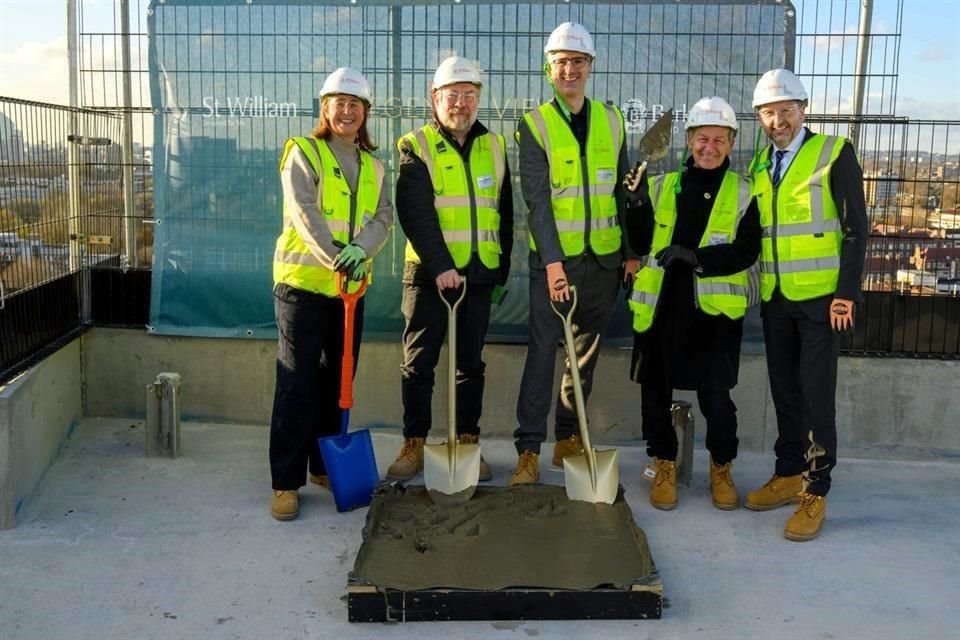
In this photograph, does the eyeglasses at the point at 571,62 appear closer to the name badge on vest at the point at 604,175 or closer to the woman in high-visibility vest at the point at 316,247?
the name badge on vest at the point at 604,175

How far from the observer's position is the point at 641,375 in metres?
4.57

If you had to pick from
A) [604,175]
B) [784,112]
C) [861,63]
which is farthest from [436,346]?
[861,63]

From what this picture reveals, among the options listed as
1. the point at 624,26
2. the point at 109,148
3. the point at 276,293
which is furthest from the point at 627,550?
the point at 109,148

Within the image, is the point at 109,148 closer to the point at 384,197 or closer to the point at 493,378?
the point at 384,197

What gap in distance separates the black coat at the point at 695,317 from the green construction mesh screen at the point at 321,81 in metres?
1.02

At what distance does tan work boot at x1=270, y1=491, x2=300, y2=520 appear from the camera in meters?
4.32

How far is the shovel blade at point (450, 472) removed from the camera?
14.3ft

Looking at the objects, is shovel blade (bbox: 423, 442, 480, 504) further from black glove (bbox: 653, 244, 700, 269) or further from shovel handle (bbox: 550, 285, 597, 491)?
black glove (bbox: 653, 244, 700, 269)

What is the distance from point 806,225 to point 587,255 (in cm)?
96

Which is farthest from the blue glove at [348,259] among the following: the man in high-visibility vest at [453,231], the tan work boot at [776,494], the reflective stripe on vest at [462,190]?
the tan work boot at [776,494]

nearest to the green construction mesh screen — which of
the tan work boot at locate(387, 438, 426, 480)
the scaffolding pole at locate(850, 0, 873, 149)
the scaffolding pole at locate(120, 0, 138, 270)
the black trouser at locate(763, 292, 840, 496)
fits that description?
the scaffolding pole at locate(120, 0, 138, 270)

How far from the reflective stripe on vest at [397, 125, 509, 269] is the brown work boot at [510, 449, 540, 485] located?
91 centimetres

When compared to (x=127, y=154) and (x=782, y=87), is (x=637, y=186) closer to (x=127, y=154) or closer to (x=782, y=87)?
(x=782, y=87)

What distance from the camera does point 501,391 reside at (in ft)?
18.2
